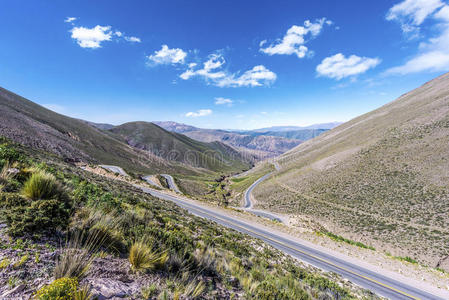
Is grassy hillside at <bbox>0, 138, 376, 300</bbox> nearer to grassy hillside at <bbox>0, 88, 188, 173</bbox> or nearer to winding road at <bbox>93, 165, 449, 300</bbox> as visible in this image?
winding road at <bbox>93, 165, 449, 300</bbox>

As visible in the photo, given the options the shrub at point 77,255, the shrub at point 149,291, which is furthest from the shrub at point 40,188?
the shrub at point 149,291

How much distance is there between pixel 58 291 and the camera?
2.05m

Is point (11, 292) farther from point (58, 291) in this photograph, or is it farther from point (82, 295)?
point (82, 295)

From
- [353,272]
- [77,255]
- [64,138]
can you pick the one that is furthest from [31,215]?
[64,138]

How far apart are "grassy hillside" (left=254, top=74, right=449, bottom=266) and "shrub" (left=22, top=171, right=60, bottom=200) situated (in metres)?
34.2

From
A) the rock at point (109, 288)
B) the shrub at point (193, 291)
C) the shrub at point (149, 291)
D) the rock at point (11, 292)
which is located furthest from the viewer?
the shrub at point (193, 291)

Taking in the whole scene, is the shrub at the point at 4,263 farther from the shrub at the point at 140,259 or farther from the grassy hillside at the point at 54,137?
the grassy hillside at the point at 54,137

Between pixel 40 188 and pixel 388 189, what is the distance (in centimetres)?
5086

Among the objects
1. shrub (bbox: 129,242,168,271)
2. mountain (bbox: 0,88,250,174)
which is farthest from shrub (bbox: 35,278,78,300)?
mountain (bbox: 0,88,250,174)

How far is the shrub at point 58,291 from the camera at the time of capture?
6.59ft

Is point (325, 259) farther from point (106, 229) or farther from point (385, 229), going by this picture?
point (385, 229)

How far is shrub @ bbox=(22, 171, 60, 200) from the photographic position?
4455 mm

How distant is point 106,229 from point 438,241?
3744 centimetres

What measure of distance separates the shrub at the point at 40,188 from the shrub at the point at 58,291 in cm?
362
